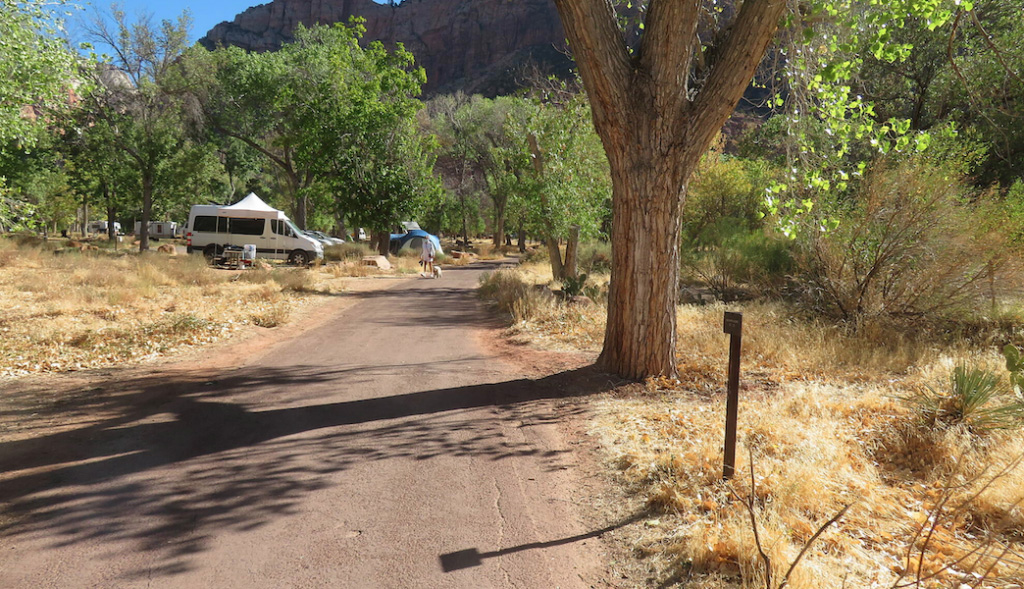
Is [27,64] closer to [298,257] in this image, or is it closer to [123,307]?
[123,307]

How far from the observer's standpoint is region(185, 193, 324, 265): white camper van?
981 inches

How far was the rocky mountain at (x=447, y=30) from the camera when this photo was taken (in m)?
101

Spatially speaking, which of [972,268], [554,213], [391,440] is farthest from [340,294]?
[972,268]

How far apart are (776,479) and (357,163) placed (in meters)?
19.9

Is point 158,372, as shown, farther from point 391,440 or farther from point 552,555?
point 552,555

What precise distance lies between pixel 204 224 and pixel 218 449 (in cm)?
2380

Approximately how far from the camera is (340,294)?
16.2 metres

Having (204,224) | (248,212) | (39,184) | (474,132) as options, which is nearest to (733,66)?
(248,212)

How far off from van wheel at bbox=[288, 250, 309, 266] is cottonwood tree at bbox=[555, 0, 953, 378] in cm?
2150

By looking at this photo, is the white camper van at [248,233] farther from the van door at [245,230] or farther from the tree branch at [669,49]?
the tree branch at [669,49]

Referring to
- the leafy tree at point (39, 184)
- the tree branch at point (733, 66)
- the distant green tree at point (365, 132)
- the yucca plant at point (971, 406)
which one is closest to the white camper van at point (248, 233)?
the distant green tree at point (365, 132)

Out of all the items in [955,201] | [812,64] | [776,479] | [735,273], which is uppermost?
[812,64]

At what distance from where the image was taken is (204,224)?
986 inches

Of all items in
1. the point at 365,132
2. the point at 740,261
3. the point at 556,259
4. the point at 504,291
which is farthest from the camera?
the point at 365,132
